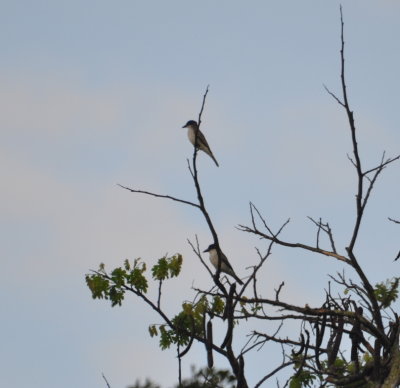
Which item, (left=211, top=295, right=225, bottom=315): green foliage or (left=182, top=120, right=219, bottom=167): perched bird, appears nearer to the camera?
(left=211, top=295, right=225, bottom=315): green foliage

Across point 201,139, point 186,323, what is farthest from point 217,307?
point 201,139

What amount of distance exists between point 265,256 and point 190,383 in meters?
2.77

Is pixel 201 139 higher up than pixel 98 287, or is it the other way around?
pixel 201 139

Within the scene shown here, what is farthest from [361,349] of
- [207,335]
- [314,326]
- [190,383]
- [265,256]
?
[190,383]

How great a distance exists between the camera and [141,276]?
35.1 ft

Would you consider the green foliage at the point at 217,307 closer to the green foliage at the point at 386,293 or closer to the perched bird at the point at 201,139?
the green foliage at the point at 386,293

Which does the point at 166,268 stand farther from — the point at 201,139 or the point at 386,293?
the point at 201,139

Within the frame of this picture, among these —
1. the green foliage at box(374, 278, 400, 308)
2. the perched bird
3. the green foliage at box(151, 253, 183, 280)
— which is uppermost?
the perched bird

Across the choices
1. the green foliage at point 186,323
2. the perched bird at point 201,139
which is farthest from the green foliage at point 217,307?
the perched bird at point 201,139

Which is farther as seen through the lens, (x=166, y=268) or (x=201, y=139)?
(x=201, y=139)

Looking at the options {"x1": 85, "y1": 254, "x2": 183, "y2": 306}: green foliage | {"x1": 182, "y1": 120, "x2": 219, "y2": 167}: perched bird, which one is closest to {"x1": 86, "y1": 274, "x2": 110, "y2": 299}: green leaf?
{"x1": 85, "y1": 254, "x2": 183, "y2": 306}: green foliage

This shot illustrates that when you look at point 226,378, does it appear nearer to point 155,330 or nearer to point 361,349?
point 361,349

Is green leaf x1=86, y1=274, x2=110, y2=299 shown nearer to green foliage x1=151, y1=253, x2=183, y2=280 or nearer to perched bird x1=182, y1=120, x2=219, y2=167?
green foliage x1=151, y1=253, x2=183, y2=280

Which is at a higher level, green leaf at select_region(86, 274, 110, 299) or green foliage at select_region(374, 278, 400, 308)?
green leaf at select_region(86, 274, 110, 299)
